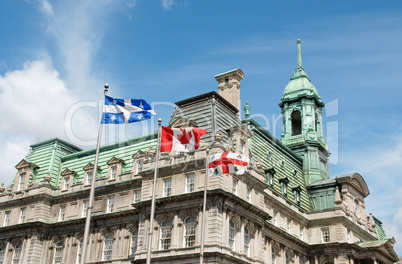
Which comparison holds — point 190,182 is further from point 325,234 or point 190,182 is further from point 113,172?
point 325,234

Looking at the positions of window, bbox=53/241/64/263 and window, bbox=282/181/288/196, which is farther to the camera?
window, bbox=282/181/288/196

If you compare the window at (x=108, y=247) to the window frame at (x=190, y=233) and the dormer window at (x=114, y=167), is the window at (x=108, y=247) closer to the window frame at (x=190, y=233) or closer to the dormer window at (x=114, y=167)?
the dormer window at (x=114, y=167)

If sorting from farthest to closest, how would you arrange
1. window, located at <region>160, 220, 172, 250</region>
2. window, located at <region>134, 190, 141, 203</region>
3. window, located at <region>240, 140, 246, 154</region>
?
1. window, located at <region>134, 190, 141, 203</region>
2. window, located at <region>240, 140, 246, 154</region>
3. window, located at <region>160, 220, 172, 250</region>

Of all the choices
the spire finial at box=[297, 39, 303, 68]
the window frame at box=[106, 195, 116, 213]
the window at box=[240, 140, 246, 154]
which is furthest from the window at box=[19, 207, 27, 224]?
the spire finial at box=[297, 39, 303, 68]

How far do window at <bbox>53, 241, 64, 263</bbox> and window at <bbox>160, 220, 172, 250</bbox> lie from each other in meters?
16.0

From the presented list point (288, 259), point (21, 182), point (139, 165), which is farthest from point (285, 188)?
point (21, 182)

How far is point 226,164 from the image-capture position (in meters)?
40.8

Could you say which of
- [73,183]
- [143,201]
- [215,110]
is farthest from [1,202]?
[215,110]

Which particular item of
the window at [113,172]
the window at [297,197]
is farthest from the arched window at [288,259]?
the window at [113,172]

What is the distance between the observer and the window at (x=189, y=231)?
1773 inches

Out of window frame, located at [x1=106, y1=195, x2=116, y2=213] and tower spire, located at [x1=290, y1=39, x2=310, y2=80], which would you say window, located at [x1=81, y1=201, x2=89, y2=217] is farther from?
tower spire, located at [x1=290, y1=39, x2=310, y2=80]

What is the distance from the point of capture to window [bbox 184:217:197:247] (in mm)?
45031

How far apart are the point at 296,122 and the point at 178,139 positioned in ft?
156

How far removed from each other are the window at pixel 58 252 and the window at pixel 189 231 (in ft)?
61.0
